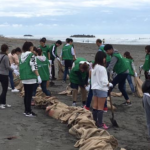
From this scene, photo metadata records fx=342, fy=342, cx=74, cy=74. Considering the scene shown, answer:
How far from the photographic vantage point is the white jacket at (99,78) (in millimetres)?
6719

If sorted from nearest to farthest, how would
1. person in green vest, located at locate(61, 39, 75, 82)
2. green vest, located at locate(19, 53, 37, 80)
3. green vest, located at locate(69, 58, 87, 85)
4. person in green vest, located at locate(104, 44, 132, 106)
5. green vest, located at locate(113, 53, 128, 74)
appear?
green vest, located at locate(19, 53, 37, 80) < green vest, located at locate(69, 58, 87, 85) < person in green vest, located at locate(104, 44, 132, 106) < green vest, located at locate(113, 53, 128, 74) < person in green vest, located at locate(61, 39, 75, 82)

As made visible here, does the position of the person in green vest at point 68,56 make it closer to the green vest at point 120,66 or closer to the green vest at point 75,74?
the green vest at point 120,66

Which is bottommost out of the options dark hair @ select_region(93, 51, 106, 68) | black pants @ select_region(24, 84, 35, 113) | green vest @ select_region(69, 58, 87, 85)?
black pants @ select_region(24, 84, 35, 113)

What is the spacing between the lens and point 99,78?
675 cm

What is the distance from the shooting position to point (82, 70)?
8.27 m

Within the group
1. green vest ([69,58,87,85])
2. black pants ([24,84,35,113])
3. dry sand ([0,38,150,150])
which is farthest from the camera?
green vest ([69,58,87,85])

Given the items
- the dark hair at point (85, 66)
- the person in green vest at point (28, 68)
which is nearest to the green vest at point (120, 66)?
the dark hair at point (85, 66)

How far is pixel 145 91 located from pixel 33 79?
10.7 ft

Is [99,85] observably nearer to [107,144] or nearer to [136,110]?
[107,144]

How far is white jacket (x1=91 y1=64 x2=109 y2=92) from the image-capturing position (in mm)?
6719

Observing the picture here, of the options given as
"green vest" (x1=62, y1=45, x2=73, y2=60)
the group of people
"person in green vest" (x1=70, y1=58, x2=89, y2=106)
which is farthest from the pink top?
"person in green vest" (x1=70, y1=58, x2=89, y2=106)

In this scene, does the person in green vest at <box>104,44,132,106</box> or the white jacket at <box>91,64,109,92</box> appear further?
the person in green vest at <box>104,44,132,106</box>

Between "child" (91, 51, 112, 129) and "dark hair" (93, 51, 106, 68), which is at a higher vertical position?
"dark hair" (93, 51, 106, 68)

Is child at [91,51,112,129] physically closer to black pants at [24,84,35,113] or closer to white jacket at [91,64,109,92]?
white jacket at [91,64,109,92]
